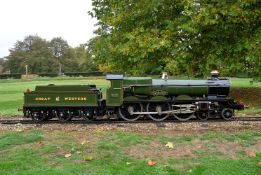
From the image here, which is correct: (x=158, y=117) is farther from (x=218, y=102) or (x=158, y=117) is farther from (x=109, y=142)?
(x=109, y=142)

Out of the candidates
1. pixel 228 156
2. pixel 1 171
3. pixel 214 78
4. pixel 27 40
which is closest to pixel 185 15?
pixel 214 78

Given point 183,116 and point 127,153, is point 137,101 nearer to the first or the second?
point 183,116

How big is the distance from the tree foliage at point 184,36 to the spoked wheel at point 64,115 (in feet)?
21.4

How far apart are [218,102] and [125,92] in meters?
3.30

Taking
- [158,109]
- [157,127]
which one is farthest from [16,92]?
[157,127]

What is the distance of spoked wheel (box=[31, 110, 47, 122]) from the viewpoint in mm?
14344

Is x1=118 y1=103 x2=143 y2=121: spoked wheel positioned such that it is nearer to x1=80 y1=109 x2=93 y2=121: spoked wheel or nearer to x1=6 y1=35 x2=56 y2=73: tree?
x1=80 y1=109 x2=93 y2=121: spoked wheel

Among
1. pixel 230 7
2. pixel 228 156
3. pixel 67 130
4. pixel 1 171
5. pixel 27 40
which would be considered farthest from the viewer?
pixel 27 40

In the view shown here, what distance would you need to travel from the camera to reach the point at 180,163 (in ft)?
27.0

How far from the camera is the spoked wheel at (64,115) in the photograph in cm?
1427

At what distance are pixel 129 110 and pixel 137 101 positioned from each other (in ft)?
1.52

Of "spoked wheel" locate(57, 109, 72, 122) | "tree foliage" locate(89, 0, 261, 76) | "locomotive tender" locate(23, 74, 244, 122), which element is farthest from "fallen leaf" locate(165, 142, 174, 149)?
"tree foliage" locate(89, 0, 261, 76)

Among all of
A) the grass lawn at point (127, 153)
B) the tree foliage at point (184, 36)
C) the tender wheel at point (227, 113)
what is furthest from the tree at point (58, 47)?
the grass lawn at point (127, 153)

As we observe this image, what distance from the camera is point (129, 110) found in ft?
46.4
